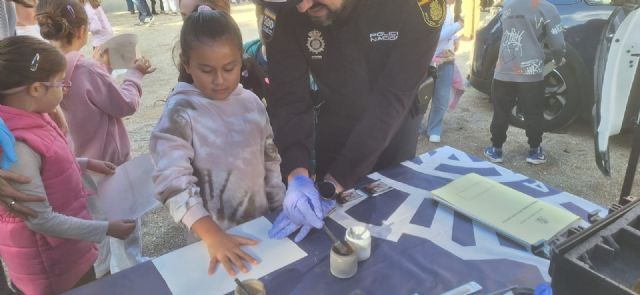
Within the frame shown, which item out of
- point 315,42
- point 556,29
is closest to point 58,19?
point 315,42

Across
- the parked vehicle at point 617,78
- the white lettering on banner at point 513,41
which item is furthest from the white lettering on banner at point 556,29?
the parked vehicle at point 617,78

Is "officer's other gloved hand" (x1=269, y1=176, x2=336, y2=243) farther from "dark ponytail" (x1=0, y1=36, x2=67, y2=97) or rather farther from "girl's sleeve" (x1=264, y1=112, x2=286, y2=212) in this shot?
"dark ponytail" (x1=0, y1=36, x2=67, y2=97)

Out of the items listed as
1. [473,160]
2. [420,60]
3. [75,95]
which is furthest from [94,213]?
[473,160]

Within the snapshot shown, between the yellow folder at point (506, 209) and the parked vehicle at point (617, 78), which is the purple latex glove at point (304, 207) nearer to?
Result: the yellow folder at point (506, 209)

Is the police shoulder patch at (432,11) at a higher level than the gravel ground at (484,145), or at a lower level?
higher

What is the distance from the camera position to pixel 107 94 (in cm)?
205

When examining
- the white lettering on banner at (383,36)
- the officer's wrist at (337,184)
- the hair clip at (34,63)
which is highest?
the white lettering on banner at (383,36)

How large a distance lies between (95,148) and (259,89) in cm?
86

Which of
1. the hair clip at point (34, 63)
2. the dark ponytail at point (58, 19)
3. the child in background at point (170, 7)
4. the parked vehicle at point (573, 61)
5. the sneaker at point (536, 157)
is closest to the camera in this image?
the hair clip at point (34, 63)

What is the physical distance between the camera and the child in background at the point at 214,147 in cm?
129

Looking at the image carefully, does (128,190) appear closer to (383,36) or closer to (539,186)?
(383,36)

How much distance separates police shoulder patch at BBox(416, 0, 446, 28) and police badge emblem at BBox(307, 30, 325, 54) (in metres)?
0.38

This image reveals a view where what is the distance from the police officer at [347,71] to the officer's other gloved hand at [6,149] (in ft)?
2.83

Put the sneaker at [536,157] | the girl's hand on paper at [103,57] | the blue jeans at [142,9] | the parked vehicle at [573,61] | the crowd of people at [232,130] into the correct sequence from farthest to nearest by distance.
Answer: the blue jeans at [142,9] → the parked vehicle at [573,61] → the sneaker at [536,157] → the girl's hand on paper at [103,57] → the crowd of people at [232,130]
